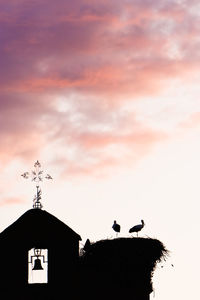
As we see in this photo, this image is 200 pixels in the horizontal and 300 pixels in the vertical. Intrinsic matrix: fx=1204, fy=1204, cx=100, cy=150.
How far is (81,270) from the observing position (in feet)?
166

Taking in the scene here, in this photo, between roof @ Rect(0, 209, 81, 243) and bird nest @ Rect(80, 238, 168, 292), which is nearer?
roof @ Rect(0, 209, 81, 243)

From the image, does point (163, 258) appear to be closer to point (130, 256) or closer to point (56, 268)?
point (130, 256)

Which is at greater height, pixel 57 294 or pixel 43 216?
pixel 43 216

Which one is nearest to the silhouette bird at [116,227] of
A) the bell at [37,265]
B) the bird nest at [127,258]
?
the bird nest at [127,258]

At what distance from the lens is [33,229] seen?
49125 mm

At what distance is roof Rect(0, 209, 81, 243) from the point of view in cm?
4909

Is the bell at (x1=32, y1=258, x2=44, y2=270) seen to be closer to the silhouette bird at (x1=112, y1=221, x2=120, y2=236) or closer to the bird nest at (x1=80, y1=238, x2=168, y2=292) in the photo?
the bird nest at (x1=80, y1=238, x2=168, y2=292)

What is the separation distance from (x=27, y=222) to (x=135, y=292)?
5800mm

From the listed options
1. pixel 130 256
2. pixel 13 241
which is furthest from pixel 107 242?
pixel 13 241

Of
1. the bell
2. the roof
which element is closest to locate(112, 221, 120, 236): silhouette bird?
the roof

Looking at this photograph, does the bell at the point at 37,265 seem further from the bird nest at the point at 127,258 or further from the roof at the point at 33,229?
the bird nest at the point at 127,258

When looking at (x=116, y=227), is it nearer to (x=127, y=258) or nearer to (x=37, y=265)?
(x=127, y=258)

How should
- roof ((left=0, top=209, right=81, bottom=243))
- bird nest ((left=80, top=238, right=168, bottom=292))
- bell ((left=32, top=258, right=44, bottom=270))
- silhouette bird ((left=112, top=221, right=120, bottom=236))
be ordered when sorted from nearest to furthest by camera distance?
bell ((left=32, top=258, right=44, bottom=270))
roof ((left=0, top=209, right=81, bottom=243))
bird nest ((left=80, top=238, right=168, bottom=292))
silhouette bird ((left=112, top=221, right=120, bottom=236))

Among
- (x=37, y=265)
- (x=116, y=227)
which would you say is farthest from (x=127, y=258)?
(x=37, y=265)
